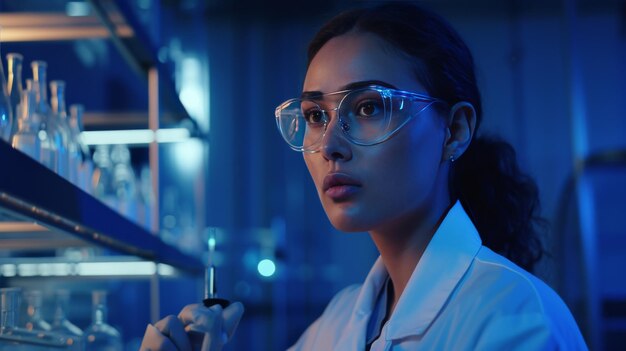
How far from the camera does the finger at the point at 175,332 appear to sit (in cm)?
108

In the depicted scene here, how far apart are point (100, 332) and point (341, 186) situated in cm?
65

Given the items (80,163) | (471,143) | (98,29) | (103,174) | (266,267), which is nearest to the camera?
(471,143)

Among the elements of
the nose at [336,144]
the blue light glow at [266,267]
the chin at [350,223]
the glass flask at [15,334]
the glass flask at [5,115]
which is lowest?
the blue light glow at [266,267]

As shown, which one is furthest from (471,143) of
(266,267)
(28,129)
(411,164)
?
(266,267)

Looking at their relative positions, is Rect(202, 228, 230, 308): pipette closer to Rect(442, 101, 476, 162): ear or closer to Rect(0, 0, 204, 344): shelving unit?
Rect(0, 0, 204, 344): shelving unit

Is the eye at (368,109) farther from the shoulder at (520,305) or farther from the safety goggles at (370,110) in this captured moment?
→ the shoulder at (520,305)

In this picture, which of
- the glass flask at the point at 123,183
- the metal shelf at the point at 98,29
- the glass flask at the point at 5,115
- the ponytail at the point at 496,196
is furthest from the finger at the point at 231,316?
the glass flask at the point at 123,183

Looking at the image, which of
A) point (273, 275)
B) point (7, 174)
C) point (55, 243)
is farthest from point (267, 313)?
point (7, 174)

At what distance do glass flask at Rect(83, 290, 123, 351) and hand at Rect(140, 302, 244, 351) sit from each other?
0.48 metres

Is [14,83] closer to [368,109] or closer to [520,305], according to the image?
[368,109]

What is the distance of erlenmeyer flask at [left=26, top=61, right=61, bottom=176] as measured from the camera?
1379 mm

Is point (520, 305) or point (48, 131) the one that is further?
point (48, 131)

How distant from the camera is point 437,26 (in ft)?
4.53

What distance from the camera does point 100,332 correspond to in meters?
1.55
